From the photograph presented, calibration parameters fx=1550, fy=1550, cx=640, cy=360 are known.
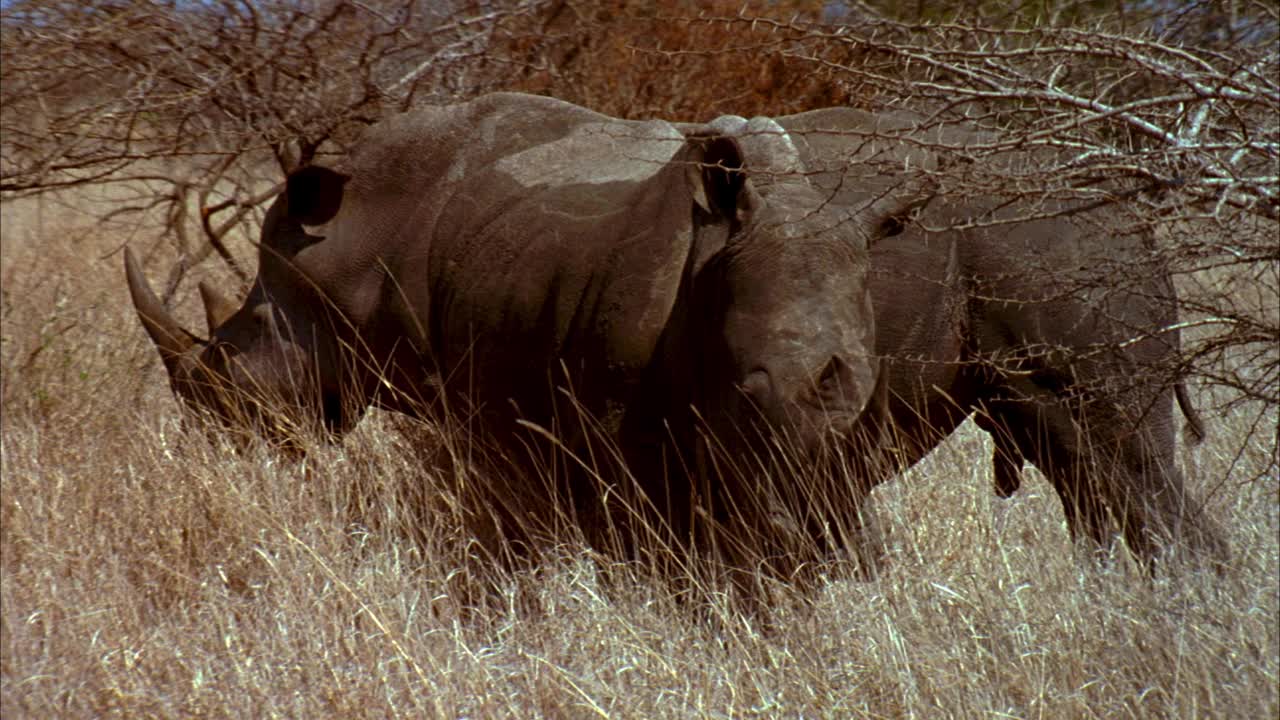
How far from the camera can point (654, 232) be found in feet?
14.9

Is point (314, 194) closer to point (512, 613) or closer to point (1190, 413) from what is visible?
point (512, 613)

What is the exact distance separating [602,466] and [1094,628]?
1.64 meters

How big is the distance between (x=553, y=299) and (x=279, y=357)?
1319 mm

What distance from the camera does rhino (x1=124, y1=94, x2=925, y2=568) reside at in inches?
160

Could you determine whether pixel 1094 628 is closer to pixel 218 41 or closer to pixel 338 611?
pixel 338 611

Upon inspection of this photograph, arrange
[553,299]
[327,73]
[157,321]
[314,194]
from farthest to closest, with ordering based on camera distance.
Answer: [327,73] → [157,321] → [314,194] → [553,299]

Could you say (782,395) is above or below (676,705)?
above

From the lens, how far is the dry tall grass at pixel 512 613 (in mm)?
3672

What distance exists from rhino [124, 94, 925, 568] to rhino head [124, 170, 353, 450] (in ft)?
0.03

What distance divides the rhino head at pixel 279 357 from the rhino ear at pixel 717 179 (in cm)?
177

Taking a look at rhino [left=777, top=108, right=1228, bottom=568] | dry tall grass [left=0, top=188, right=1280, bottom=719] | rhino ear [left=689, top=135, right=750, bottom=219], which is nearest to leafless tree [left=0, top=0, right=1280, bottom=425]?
rhino [left=777, top=108, right=1228, bottom=568]

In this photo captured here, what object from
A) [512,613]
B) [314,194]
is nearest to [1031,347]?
[512,613]

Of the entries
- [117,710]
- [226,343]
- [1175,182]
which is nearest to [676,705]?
[117,710]

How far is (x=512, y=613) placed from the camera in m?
4.47
